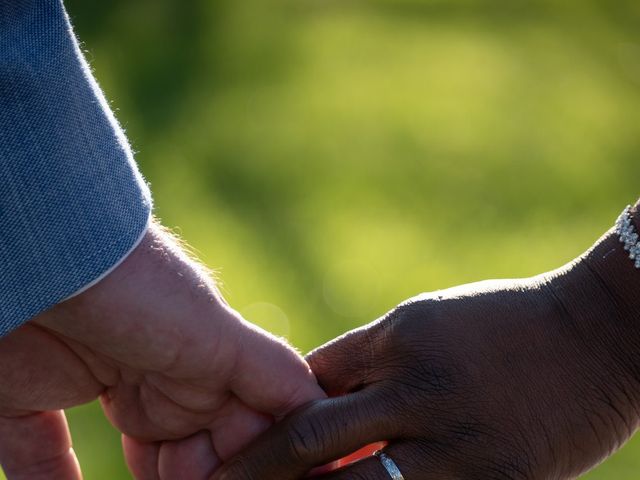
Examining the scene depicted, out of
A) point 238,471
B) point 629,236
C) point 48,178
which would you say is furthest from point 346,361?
point 48,178

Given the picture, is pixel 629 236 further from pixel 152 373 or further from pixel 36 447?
pixel 36 447

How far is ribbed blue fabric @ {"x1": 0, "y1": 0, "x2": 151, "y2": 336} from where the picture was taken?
1.58 metres

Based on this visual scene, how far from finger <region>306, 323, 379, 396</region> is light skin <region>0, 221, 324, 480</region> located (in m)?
0.03

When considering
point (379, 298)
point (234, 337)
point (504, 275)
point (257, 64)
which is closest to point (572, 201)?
point (504, 275)

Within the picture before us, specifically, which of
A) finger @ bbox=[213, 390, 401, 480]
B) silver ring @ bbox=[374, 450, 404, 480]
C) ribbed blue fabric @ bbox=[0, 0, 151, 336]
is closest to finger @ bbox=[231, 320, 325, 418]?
finger @ bbox=[213, 390, 401, 480]

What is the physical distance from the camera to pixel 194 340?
1.84 m

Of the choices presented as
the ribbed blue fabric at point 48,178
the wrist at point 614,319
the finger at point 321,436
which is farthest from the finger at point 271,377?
the wrist at point 614,319

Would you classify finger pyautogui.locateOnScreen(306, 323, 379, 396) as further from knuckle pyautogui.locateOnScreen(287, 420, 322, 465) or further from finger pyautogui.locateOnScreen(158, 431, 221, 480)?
finger pyautogui.locateOnScreen(158, 431, 221, 480)

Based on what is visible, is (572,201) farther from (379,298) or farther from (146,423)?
(146,423)

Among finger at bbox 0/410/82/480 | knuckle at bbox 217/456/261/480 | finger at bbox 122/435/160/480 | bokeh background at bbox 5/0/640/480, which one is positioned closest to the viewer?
knuckle at bbox 217/456/261/480

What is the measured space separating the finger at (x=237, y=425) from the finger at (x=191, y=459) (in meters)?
0.05

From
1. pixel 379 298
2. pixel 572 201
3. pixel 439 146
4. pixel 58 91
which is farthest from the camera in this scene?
pixel 439 146

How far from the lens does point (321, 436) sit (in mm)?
1850

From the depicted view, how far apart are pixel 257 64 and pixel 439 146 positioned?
121 centimetres
